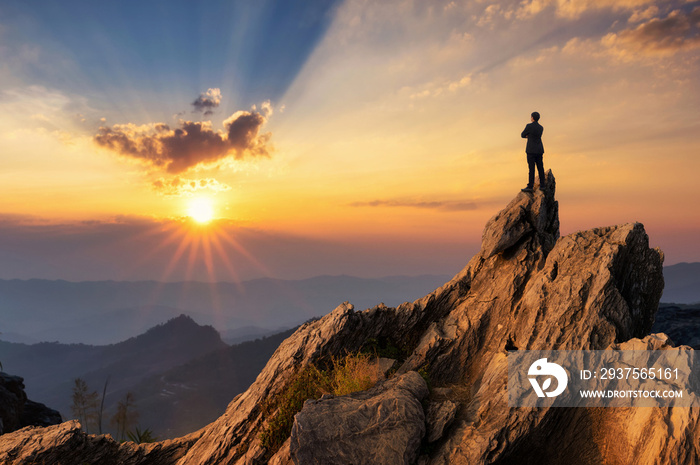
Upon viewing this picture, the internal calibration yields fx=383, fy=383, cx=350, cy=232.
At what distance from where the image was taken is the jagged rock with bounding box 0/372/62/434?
1196 inches

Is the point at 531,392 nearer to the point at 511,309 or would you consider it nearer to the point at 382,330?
the point at 511,309

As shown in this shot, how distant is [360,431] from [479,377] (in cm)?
611

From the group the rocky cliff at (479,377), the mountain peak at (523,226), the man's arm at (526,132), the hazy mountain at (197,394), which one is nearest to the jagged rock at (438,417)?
the rocky cliff at (479,377)

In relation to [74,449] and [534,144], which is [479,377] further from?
[74,449]

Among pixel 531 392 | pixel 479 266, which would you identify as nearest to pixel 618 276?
pixel 479 266

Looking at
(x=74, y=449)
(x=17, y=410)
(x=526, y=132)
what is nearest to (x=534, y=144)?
(x=526, y=132)

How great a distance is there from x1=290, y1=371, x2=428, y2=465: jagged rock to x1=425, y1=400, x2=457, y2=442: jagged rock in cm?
41

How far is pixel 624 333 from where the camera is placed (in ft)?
45.4

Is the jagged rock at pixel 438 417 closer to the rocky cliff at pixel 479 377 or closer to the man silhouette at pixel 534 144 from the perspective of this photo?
the rocky cliff at pixel 479 377

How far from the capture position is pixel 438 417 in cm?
1213

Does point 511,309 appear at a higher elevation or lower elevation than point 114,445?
higher

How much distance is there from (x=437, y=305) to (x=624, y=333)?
7796 mm

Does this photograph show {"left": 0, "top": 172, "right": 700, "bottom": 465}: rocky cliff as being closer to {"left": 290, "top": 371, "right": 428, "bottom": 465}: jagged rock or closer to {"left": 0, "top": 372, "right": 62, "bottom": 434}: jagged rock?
{"left": 290, "top": 371, "right": 428, "bottom": 465}: jagged rock

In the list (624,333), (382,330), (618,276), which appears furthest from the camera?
(382,330)
